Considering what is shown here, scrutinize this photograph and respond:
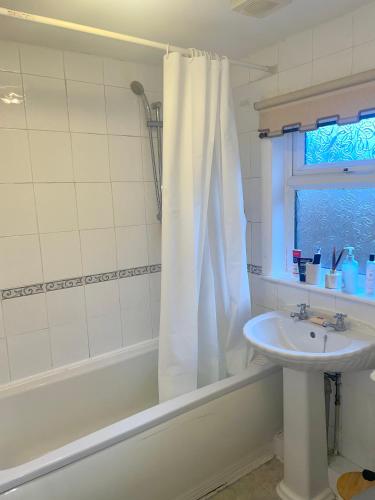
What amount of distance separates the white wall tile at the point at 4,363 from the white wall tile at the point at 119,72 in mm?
1545

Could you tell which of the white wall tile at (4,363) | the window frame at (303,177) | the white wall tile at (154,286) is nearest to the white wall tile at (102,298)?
the white wall tile at (154,286)

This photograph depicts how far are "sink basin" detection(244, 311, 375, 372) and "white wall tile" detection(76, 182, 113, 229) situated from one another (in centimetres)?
104

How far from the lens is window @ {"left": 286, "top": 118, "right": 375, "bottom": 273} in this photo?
1.83m

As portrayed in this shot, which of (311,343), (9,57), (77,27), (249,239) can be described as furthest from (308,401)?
(9,57)

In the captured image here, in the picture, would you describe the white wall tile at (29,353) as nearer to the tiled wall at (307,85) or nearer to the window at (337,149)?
the tiled wall at (307,85)

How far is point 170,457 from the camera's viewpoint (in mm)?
1625

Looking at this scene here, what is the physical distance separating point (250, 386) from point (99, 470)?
0.80 metres

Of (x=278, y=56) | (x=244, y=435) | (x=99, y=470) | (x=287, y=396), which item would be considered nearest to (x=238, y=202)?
(x=278, y=56)

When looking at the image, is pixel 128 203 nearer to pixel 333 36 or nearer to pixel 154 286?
pixel 154 286

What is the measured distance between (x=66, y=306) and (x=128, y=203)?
71 centimetres

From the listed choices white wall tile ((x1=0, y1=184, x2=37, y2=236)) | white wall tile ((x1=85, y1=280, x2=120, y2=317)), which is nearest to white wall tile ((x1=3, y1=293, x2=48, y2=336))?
white wall tile ((x1=85, y1=280, x2=120, y2=317))

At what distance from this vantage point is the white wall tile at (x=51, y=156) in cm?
196

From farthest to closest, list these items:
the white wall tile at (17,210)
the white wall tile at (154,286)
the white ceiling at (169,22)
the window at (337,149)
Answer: the white wall tile at (154,286), the white wall tile at (17,210), the window at (337,149), the white ceiling at (169,22)

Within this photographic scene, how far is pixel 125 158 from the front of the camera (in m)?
2.25
